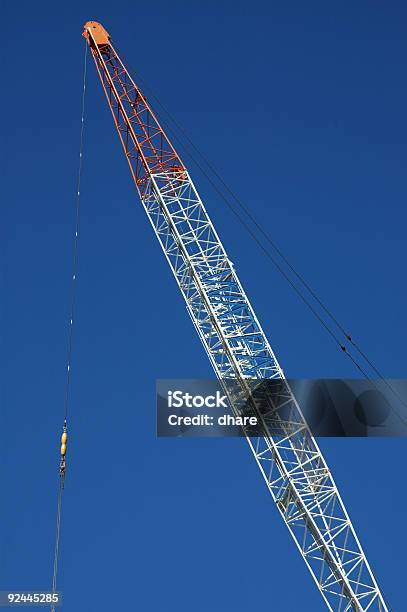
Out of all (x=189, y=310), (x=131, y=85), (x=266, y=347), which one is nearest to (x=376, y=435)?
(x=266, y=347)

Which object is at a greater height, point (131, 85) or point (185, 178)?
point (131, 85)

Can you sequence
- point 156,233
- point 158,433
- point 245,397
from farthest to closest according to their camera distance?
1. point 156,233
2. point 245,397
3. point 158,433

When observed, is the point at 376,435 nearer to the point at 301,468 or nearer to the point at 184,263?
the point at 301,468

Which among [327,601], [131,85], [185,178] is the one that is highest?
[131,85]

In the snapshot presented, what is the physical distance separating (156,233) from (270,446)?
17.6 m

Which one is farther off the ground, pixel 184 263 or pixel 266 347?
pixel 184 263

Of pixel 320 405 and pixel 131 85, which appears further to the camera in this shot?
pixel 131 85

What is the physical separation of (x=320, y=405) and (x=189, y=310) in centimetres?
1216

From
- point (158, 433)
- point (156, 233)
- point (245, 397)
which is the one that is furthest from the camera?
point (156, 233)

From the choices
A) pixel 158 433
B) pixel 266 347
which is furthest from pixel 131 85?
pixel 158 433

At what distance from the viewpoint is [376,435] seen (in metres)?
88.6

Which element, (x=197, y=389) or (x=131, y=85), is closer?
(x=197, y=389)

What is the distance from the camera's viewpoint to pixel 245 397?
9212 centimetres

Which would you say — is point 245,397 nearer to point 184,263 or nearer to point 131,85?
point 184,263
